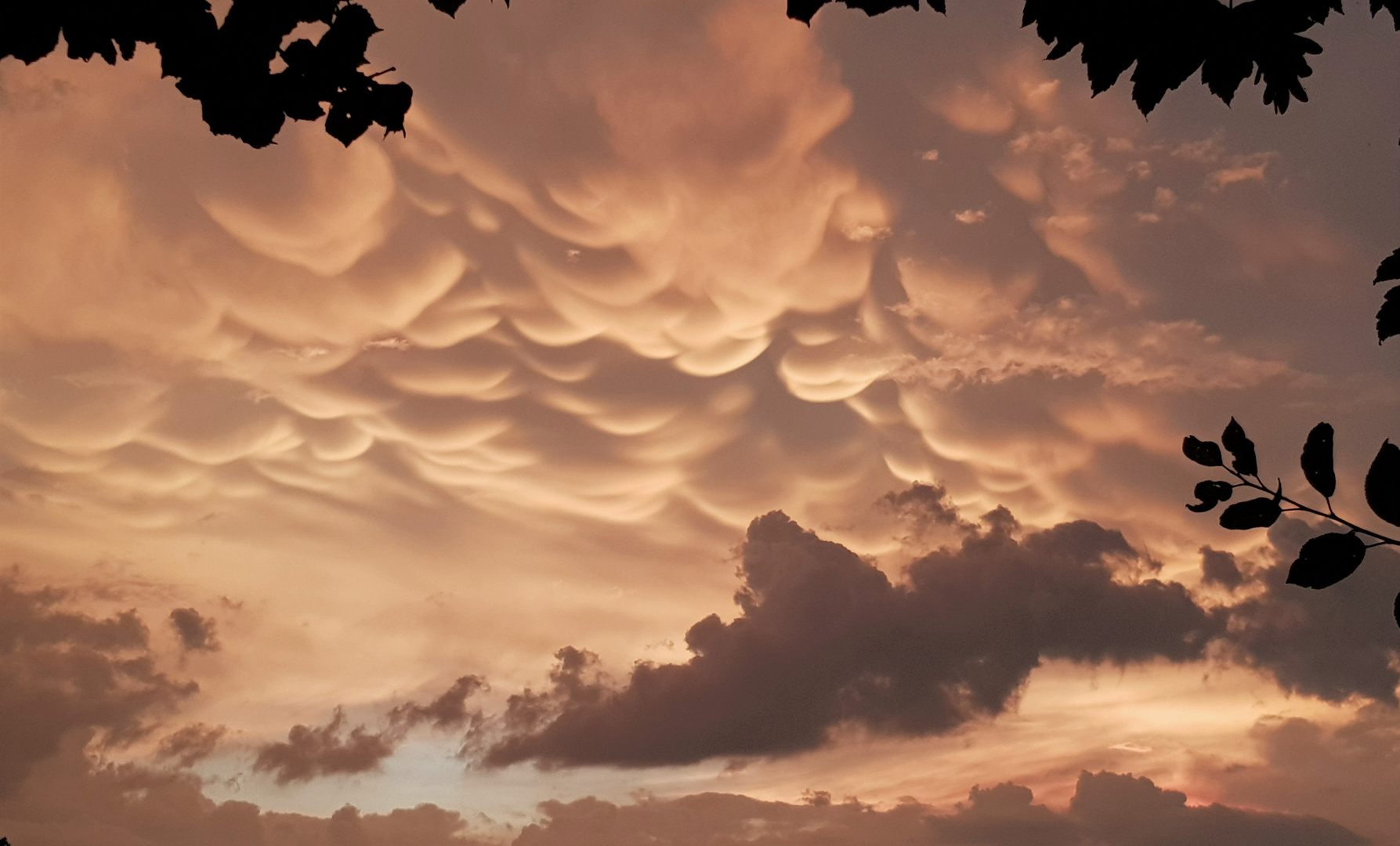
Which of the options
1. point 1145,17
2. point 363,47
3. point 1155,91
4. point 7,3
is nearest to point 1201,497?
point 1155,91

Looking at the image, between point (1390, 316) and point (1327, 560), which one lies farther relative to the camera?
point (1390, 316)

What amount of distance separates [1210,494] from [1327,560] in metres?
0.89

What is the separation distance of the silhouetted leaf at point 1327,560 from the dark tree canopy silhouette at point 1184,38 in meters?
2.08

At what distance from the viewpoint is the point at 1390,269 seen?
3594 millimetres

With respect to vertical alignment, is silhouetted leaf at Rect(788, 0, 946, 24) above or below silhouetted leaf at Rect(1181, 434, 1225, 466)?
above

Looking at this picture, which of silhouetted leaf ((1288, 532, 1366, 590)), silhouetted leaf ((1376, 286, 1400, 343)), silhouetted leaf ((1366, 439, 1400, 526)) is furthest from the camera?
silhouetted leaf ((1376, 286, 1400, 343))

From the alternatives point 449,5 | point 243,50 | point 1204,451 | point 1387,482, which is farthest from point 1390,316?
point 243,50

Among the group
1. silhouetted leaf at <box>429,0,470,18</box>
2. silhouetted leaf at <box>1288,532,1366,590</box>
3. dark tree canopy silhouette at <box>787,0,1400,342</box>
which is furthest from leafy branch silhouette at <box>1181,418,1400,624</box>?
silhouetted leaf at <box>429,0,470,18</box>

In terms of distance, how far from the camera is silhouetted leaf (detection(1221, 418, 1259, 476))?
356 centimetres

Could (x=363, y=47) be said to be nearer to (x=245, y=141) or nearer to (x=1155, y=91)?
(x=245, y=141)

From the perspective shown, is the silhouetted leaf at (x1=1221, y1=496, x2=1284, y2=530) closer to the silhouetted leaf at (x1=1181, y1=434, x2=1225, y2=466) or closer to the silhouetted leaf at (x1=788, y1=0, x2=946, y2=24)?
the silhouetted leaf at (x1=1181, y1=434, x2=1225, y2=466)

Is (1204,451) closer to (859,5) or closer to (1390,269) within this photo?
(1390,269)

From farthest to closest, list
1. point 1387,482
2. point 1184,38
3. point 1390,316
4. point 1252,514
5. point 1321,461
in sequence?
1. point 1184,38
2. point 1390,316
3. point 1252,514
4. point 1321,461
5. point 1387,482

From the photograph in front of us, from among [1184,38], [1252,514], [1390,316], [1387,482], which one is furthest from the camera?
[1184,38]
